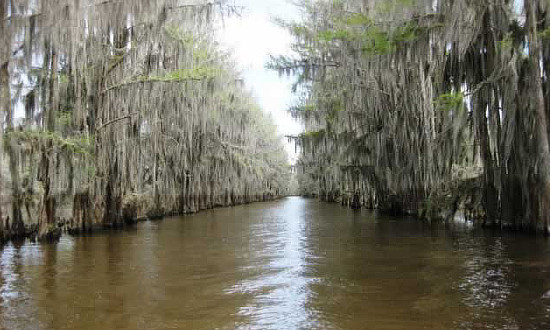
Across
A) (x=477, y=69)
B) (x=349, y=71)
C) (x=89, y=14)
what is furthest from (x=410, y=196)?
(x=89, y=14)

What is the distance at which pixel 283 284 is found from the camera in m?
6.34

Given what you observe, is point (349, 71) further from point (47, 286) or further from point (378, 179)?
point (47, 286)

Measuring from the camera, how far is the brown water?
470 cm

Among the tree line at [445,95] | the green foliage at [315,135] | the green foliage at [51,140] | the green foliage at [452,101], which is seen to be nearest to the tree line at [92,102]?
the green foliage at [51,140]

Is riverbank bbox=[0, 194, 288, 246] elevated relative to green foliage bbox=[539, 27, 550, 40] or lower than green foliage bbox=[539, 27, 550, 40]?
lower

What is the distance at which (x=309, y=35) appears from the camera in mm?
18766

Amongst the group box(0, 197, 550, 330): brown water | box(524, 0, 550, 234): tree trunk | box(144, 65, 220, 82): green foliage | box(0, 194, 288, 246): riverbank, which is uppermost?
box(144, 65, 220, 82): green foliage

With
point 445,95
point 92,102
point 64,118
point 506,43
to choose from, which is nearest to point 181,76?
point 92,102

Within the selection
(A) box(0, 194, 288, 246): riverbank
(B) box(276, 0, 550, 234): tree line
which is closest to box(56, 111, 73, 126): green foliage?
(A) box(0, 194, 288, 246): riverbank

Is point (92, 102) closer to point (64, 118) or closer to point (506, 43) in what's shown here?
point (64, 118)

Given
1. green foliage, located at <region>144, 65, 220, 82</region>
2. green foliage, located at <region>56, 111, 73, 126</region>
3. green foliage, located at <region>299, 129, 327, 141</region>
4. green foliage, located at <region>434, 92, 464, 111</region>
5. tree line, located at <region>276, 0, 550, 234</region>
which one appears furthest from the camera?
green foliage, located at <region>299, 129, 327, 141</region>

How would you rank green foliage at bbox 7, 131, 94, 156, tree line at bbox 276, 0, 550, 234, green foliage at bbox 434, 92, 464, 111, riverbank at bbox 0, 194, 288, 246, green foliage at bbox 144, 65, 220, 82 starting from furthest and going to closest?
green foliage at bbox 144, 65, 220, 82
riverbank at bbox 0, 194, 288, 246
green foliage at bbox 7, 131, 94, 156
tree line at bbox 276, 0, 550, 234
green foliage at bbox 434, 92, 464, 111

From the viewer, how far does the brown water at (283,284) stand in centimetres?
Answer: 470

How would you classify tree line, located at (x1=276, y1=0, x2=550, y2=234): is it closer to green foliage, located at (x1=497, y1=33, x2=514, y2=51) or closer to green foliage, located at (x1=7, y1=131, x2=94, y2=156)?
green foliage, located at (x1=497, y1=33, x2=514, y2=51)
